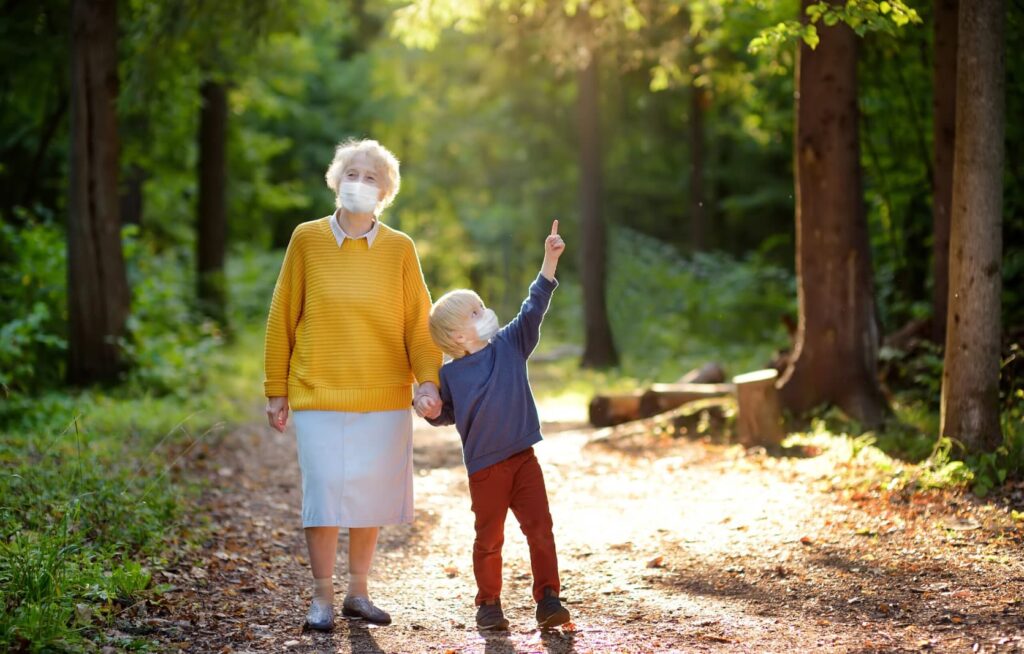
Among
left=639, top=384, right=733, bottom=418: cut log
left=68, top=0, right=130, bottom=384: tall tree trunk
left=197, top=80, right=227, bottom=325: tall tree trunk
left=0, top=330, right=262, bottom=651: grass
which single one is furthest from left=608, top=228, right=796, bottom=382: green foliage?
left=0, top=330, right=262, bottom=651: grass

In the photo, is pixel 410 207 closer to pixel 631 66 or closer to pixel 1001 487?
pixel 631 66

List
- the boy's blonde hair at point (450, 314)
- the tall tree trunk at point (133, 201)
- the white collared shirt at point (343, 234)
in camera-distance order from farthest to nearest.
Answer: the tall tree trunk at point (133, 201) → the white collared shirt at point (343, 234) → the boy's blonde hair at point (450, 314)

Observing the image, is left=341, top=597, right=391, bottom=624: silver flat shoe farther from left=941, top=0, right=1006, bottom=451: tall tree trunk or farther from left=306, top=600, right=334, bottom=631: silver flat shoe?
left=941, top=0, right=1006, bottom=451: tall tree trunk

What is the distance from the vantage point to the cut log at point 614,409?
1234cm

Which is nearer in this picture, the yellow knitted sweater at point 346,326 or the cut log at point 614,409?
the yellow knitted sweater at point 346,326

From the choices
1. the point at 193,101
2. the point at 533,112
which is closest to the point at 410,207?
the point at 533,112

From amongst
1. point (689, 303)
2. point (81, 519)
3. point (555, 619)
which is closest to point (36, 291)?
point (81, 519)

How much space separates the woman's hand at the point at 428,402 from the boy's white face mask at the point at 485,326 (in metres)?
0.32

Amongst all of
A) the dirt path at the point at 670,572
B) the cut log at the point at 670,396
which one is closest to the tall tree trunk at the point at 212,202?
the cut log at the point at 670,396

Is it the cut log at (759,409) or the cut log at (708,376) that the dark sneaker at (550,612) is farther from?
the cut log at (708,376)

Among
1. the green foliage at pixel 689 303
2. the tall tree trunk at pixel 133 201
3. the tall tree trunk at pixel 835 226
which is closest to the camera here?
the tall tree trunk at pixel 835 226

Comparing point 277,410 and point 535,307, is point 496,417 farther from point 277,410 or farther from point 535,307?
point 277,410

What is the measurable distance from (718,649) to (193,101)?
14.7 metres

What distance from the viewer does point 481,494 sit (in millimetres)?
4949
